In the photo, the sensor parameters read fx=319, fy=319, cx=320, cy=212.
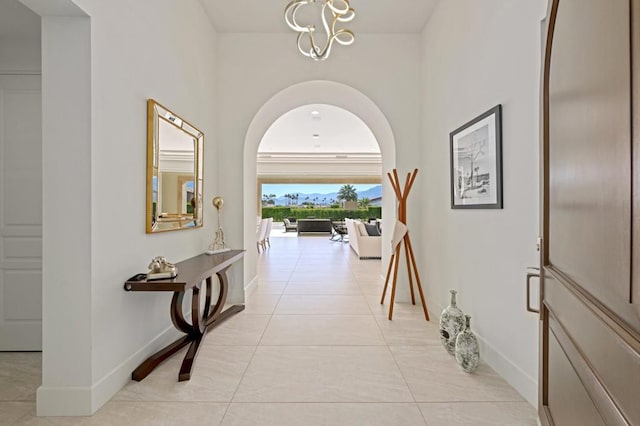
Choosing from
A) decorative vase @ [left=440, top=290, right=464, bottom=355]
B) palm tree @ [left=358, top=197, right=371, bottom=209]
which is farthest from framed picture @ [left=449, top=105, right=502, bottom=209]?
palm tree @ [left=358, top=197, right=371, bottom=209]

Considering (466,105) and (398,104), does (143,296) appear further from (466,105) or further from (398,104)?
→ (398,104)

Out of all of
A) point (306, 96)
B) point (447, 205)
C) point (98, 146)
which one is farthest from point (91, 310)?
point (306, 96)

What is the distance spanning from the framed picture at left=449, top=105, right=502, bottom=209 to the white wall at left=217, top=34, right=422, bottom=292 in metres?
1.07

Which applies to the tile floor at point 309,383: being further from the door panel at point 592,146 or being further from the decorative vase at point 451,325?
the door panel at point 592,146

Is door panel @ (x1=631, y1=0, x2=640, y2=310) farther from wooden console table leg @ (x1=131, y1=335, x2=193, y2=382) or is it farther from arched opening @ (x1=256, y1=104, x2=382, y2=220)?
arched opening @ (x1=256, y1=104, x2=382, y2=220)

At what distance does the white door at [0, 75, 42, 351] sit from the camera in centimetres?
258

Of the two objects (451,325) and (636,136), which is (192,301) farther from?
(636,136)

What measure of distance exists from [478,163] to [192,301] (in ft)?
8.19

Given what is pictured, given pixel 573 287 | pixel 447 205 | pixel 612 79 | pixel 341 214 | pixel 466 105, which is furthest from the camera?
pixel 341 214

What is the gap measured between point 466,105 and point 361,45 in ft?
5.89

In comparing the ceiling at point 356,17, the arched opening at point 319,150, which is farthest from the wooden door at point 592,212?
the arched opening at point 319,150

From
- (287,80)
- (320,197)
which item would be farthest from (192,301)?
(320,197)

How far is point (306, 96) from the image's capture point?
429cm

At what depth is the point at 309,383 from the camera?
2.13m
